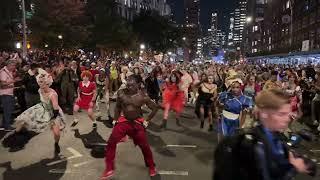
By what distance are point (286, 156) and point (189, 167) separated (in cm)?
577

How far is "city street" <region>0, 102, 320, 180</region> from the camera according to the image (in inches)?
326

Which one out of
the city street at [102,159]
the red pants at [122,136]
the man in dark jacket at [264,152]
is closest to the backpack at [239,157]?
the man in dark jacket at [264,152]

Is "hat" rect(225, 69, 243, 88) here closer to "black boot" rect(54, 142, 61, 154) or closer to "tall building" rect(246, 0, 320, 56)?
"black boot" rect(54, 142, 61, 154)

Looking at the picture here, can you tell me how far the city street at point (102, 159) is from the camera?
326 inches

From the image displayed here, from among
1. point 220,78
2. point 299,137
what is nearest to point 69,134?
point 299,137

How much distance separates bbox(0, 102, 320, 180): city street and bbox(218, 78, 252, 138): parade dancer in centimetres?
81

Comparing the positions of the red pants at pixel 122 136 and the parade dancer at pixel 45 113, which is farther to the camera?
the parade dancer at pixel 45 113

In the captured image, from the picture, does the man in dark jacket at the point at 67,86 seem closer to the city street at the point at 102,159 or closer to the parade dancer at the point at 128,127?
the city street at the point at 102,159

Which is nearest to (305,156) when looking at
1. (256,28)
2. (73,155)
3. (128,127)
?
(128,127)

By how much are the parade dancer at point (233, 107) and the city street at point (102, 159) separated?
2.67ft

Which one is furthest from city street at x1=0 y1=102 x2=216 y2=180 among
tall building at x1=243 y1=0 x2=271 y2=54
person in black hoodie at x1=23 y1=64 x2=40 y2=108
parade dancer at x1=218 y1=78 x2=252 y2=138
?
tall building at x1=243 y1=0 x2=271 y2=54

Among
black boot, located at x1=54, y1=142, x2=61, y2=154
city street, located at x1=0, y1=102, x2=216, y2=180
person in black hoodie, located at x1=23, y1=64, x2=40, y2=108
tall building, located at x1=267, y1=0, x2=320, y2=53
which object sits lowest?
city street, located at x1=0, y1=102, x2=216, y2=180

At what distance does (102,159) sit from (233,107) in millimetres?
2784

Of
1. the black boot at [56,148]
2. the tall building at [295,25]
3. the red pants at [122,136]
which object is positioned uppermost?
the tall building at [295,25]
